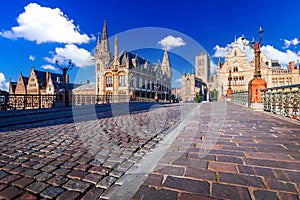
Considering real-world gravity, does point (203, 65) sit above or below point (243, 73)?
above

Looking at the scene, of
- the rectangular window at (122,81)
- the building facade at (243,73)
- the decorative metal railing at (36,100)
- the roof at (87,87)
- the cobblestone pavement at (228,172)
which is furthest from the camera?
the roof at (87,87)

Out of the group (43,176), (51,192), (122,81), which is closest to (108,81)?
(122,81)

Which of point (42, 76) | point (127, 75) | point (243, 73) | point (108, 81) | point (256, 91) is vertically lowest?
point (256, 91)

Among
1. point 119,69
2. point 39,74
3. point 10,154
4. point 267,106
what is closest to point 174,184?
point 10,154

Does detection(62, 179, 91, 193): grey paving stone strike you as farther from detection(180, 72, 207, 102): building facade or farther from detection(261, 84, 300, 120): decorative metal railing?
detection(180, 72, 207, 102): building facade

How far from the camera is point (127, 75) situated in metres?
37.3

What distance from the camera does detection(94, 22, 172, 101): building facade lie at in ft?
123

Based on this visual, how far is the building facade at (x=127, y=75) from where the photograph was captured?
3750 cm

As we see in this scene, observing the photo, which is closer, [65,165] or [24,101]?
[65,165]

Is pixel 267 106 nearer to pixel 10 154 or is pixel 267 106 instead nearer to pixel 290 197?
pixel 290 197

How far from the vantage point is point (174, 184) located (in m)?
1.56

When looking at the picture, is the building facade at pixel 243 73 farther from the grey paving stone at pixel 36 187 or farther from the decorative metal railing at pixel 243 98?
the grey paving stone at pixel 36 187

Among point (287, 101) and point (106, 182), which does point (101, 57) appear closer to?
point (287, 101)

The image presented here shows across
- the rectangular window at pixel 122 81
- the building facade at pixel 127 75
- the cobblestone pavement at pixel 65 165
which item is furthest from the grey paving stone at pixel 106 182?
the rectangular window at pixel 122 81
